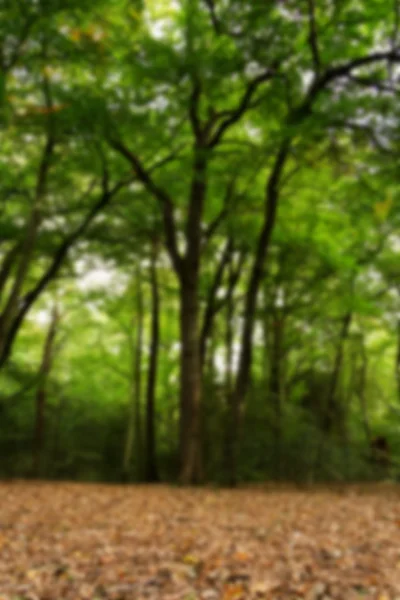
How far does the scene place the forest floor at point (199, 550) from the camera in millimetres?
3832

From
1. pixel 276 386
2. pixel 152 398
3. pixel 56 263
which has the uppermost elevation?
pixel 56 263

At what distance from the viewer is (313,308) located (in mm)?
15453

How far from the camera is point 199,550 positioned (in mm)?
4840

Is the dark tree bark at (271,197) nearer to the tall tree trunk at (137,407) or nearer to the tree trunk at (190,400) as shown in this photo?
the tree trunk at (190,400)

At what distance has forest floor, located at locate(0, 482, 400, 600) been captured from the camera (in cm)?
383

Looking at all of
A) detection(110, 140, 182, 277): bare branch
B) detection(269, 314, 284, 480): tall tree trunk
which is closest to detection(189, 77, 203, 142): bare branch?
detection(110, 140, 182, 277): bare branch

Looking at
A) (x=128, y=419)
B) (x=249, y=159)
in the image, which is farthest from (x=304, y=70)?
(x=128, y=419)

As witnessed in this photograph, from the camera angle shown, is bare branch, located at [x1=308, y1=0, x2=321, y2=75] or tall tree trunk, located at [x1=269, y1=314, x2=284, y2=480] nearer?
bare branch, located at [x1=308, y1=0, x2=321, y2=75]

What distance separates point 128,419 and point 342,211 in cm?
910

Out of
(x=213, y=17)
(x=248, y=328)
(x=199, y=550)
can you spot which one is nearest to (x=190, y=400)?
(x=248, y=328)

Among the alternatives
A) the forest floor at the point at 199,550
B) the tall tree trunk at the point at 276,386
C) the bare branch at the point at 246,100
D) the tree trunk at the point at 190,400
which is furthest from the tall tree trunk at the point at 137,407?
the forest floor at the point at 199,550

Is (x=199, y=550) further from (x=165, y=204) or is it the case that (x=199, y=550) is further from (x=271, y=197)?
(x=165, y=204)

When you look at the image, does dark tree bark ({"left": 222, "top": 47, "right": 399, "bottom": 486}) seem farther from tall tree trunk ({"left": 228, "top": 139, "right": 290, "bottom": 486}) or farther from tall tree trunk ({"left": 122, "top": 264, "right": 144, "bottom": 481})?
tall tree trunk ({"left": 122, "top": 264, "right": 144, "bottom": 481})

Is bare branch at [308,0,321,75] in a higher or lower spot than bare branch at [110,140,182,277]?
higher
